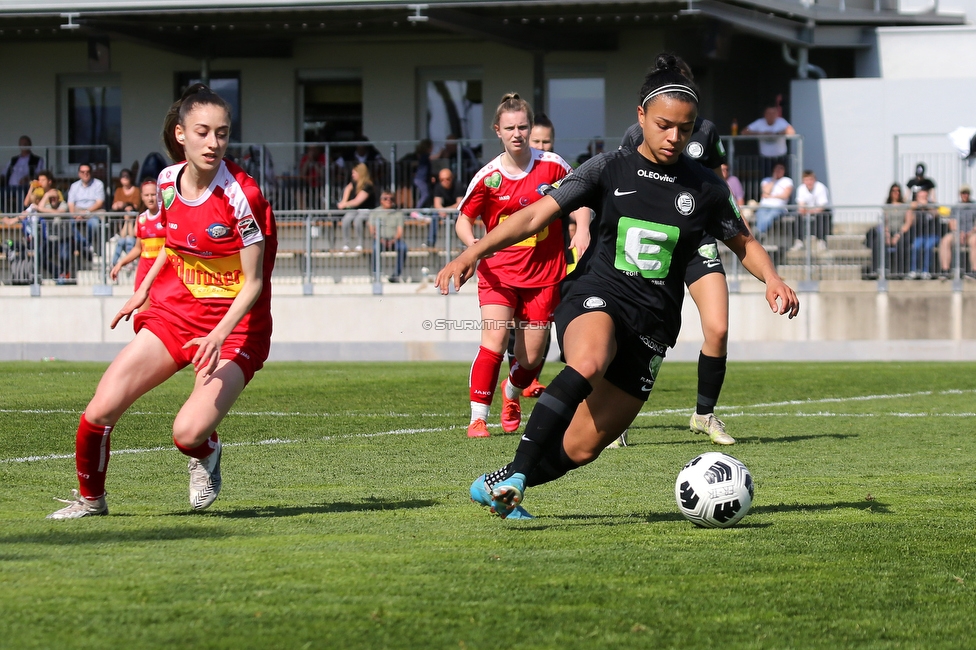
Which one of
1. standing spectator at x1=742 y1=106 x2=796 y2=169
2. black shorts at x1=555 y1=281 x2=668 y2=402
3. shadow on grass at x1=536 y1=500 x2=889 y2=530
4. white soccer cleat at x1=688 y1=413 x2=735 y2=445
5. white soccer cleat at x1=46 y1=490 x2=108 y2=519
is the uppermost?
standing spectator at x1=742 y1=106 x2=796 y2=169

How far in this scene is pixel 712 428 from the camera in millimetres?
9203

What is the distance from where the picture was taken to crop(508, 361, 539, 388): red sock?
33.0 feet

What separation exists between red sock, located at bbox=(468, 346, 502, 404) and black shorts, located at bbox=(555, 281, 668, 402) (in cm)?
392

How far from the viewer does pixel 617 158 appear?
5918 millimetres

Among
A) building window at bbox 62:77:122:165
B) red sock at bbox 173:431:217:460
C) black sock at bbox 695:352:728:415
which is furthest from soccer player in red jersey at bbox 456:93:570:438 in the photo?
building window at bbox 62:77:122:165

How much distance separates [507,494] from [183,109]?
217 centimetres

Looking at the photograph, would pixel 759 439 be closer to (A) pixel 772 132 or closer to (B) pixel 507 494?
(B) pixel 507 494

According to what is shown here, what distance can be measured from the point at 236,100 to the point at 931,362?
1592 cm

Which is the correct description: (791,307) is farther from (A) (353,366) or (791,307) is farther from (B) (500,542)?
(A) (353,366)

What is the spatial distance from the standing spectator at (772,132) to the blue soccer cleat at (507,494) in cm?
1962

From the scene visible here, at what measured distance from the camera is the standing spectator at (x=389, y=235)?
2200cm

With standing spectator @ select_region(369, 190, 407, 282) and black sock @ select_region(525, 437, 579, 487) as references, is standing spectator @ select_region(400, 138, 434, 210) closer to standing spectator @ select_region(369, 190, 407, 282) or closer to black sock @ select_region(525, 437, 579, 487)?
standing spectator @ select_region(369, 190, 407, 282)

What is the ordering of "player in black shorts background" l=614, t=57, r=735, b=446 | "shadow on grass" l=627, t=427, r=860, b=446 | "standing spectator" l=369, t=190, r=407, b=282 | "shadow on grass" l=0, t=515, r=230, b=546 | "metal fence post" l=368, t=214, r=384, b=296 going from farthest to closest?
"metal fence post" l=368, t=214, r=384, b=296 → "standing spectator" l=369, t=190, r=407, b=282 → "shadow on grass" l=627, t=427, r=860, b=446 → "player in black shorts background" l=614, t=57, r=735, b=446 → "shadow on grass" l=0, t=515, r=230, b=546

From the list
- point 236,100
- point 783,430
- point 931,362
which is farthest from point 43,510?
point 236,100
